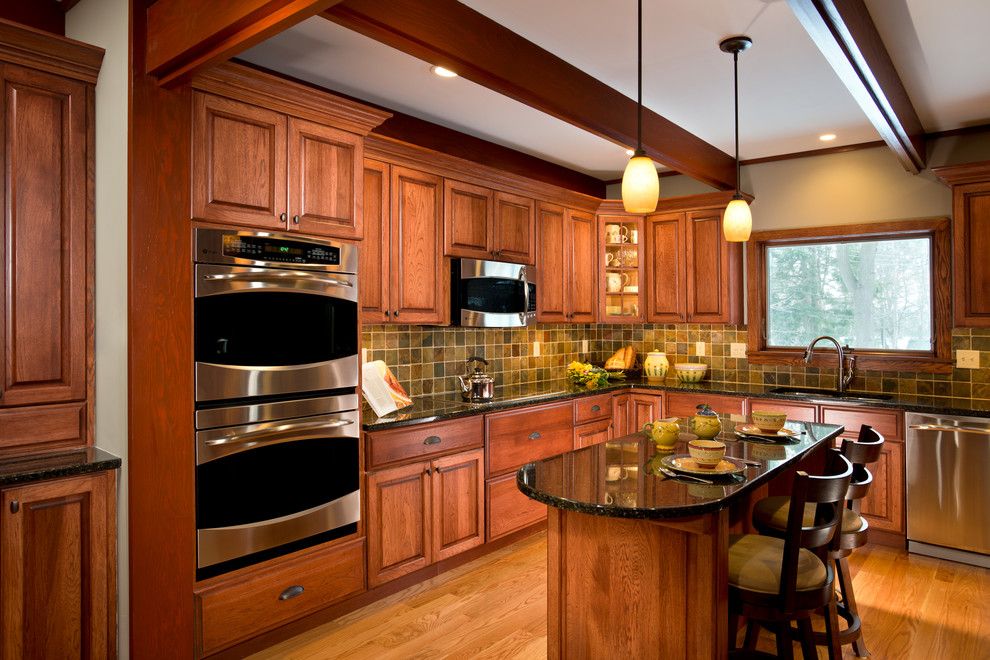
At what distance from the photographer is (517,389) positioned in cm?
457

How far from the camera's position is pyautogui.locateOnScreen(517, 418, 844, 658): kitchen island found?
1844 mm

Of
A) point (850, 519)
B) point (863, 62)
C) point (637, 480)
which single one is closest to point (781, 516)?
point (850, 519)

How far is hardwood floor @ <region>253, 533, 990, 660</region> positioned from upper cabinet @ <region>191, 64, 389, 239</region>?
180cm

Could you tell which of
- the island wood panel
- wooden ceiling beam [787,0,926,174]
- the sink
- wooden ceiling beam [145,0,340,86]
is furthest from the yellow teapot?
wooden ceiling beam [145,0,340,86]

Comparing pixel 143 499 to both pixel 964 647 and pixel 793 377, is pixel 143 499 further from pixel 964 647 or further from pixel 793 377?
pixel 793 377

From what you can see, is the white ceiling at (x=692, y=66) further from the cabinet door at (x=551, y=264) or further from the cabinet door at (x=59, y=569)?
the cabinet door at (x=59, y=569)

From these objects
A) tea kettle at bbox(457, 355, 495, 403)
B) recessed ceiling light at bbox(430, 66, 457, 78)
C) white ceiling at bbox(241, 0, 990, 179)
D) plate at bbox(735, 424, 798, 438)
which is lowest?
plate at bbox(735, 424, 798, 438)

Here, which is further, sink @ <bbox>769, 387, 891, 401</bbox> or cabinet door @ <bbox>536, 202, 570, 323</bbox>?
cabinet door @ <bbox>536, 202, 570, 323</bbox>

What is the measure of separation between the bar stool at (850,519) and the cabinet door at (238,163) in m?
2.36

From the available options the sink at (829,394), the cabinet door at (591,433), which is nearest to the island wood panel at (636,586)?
the cabinet door at (591,433)

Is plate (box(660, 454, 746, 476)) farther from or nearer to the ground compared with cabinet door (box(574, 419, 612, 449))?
farther from the ground

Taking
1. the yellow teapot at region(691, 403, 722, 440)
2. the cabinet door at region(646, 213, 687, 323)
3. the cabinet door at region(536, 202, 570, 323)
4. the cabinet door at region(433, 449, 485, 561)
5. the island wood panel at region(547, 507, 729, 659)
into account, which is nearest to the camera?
the island wood panel at region(547, 507, 729, 659)

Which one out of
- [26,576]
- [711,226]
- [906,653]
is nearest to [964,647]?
[906,653]

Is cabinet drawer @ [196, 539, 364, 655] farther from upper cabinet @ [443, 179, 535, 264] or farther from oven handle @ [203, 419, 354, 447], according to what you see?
upper cabinet @ [443, 179, 535, 264]
